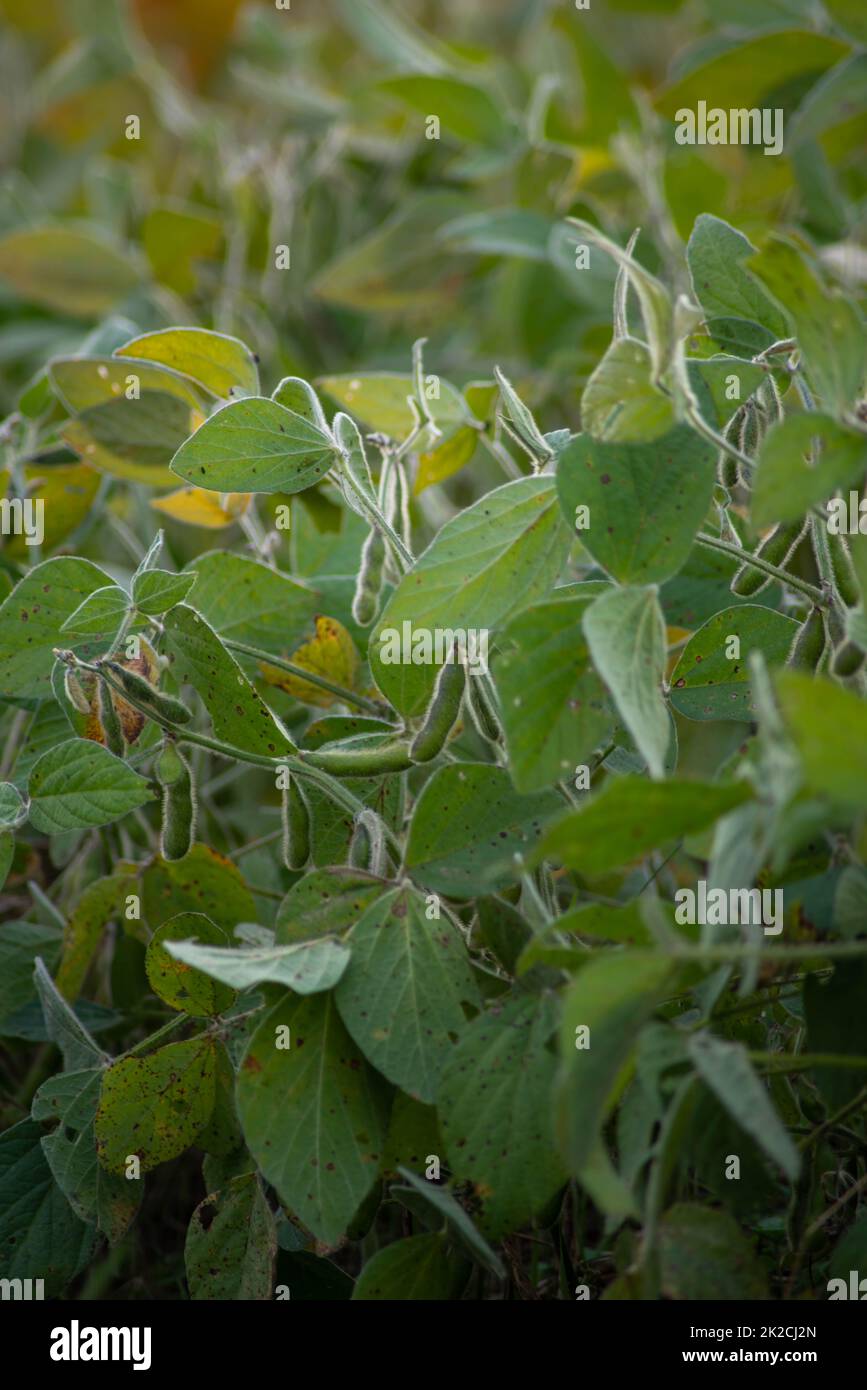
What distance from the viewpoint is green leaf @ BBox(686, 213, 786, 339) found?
0.59 m

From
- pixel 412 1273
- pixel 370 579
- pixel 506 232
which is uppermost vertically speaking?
pixel 506 232

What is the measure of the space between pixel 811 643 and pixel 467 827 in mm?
165

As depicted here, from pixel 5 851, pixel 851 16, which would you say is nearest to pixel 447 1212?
pixel 5 851

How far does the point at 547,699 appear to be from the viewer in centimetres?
48

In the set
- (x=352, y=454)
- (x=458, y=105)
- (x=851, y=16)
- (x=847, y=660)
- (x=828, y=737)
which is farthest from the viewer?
(x=458, y=105)

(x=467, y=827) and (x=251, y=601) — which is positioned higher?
(x=251, y=601)

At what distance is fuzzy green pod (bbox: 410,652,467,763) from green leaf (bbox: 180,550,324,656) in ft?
0.51

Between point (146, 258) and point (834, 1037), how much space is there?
0.96 m

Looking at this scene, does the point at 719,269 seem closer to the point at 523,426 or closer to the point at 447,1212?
the point at 523,426

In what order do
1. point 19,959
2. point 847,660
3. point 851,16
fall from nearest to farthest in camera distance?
1. point 847,660
2. point 19,959
3. point 851,16

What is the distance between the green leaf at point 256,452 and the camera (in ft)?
1.88

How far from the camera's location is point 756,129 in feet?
3.52

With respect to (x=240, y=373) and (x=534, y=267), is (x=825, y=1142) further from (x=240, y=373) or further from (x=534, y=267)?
(x=534, y=267)

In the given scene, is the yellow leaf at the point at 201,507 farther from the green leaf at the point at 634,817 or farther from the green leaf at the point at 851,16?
the green leaf at the point at 851,16
